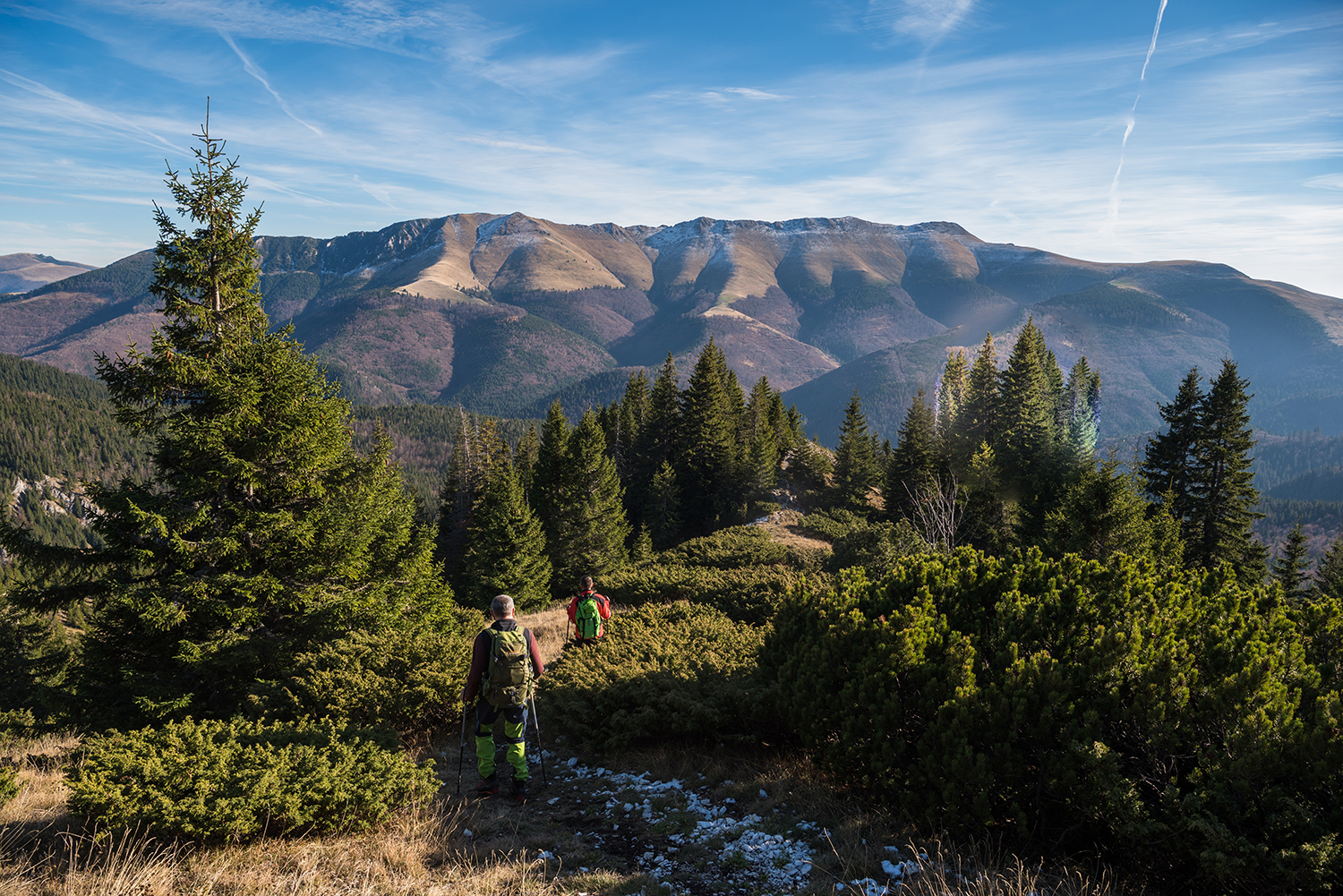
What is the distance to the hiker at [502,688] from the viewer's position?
7.42 metres

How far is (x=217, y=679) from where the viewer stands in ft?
36.2

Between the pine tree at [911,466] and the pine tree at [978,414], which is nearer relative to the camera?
the pine tree at [911,466]

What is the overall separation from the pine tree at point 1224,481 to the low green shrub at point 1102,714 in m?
30.7

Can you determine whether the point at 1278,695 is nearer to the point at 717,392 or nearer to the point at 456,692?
the point at 456,692

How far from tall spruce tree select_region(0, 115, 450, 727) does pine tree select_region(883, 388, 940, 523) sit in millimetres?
34447

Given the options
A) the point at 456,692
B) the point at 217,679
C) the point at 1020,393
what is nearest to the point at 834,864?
the point at 456,692

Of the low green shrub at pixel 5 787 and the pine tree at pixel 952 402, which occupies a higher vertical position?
the pine tree at pixel 952 402

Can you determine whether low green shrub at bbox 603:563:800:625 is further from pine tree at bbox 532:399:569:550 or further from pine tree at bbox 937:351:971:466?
pine tree at bbox 937:351:971:466

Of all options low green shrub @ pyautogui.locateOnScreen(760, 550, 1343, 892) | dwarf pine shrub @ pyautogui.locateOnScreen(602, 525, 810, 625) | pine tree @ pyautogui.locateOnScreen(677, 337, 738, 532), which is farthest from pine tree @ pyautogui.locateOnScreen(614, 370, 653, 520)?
low green shrub @ pyautogui.locateOnScreen(760, 550, 1343, 892)

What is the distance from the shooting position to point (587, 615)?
480 inches

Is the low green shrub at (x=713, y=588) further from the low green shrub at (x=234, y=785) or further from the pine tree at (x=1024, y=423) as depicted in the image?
the pine tree at (x=1024, y=423)

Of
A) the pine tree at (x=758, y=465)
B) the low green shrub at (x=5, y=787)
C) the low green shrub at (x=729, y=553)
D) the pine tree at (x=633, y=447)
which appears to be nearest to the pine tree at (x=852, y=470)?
the pine tree at (x=758, y=465)

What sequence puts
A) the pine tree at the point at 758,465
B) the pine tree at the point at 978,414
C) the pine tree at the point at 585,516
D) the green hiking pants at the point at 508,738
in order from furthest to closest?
1. the pine tree at the point at 758,465
2. the pine tree at the point at 978,414
3. the pine tree at the point at 585,516
4. the green hiking pants at the point at 508,738

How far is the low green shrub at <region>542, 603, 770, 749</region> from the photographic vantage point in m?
8.32
